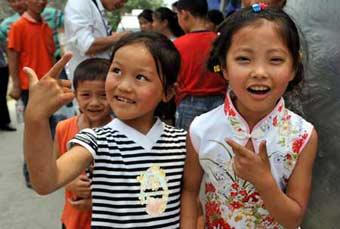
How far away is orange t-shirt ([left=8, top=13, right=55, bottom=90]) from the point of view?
4.06 metres

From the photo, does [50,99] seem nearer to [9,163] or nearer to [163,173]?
[163,173]

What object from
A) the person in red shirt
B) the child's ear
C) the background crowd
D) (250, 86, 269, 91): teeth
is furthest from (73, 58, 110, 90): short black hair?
the person in red shirt

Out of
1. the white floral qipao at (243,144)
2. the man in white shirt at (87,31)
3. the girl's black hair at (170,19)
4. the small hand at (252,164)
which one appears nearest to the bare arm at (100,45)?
the man in white shirt at (87,31)

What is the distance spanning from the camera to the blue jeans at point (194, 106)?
3688 millimetres

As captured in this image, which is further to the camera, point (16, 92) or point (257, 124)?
point (16, 92)

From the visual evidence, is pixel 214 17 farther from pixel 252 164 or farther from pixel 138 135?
pixel 252 164

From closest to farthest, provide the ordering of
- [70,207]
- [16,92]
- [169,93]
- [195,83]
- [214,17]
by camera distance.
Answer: [169,93] → [70,207] → [195,83] → [16,92] → [214,17]

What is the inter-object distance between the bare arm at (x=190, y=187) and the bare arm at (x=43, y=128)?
1.45 feet

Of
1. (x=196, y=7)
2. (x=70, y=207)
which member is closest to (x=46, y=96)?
(x=70, y=207)

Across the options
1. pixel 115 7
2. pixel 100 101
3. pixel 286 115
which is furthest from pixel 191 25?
pixel 286 115

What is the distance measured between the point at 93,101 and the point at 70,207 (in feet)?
1.44

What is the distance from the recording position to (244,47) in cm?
143

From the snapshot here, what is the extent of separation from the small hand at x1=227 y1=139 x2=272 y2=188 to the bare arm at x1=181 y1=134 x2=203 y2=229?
262 mm

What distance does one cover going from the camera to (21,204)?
404 centimetres
